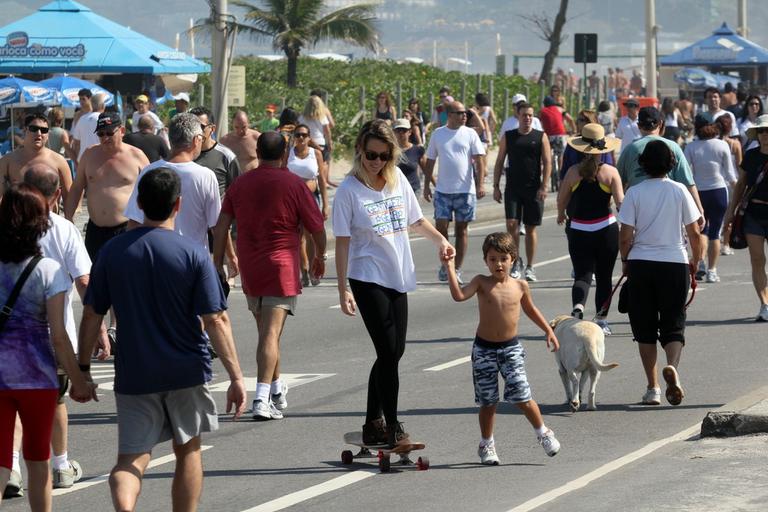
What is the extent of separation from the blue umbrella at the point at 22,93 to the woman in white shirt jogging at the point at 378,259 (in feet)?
61.2

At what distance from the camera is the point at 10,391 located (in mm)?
6754

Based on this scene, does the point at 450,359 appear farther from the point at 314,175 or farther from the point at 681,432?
the point at 314,175

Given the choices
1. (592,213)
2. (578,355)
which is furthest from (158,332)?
(592,213)

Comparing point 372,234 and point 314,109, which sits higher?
point 314,109

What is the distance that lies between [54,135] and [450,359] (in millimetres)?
12232

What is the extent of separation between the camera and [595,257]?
13336mm

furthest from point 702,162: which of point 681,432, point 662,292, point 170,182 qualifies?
point 170,182

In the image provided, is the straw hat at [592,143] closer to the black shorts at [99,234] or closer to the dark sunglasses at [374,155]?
the black shorts at [99,234]

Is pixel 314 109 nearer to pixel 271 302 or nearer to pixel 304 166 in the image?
pixel 304 166

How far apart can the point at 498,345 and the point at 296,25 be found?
4167cm

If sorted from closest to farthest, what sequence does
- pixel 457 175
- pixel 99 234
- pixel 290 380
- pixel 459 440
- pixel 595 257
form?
pixel 459 440, pixel 290 380, pixel 99 234, pixel 595 257, pixel 457 175

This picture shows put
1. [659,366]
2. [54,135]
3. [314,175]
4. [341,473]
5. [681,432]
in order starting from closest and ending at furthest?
[341,473], [681,432], [659,366], [314,175], [54,135]

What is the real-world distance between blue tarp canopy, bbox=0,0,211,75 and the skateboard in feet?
65.1

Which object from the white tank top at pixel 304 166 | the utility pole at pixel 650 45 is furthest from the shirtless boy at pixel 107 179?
the utility pole at pixel 650 45
